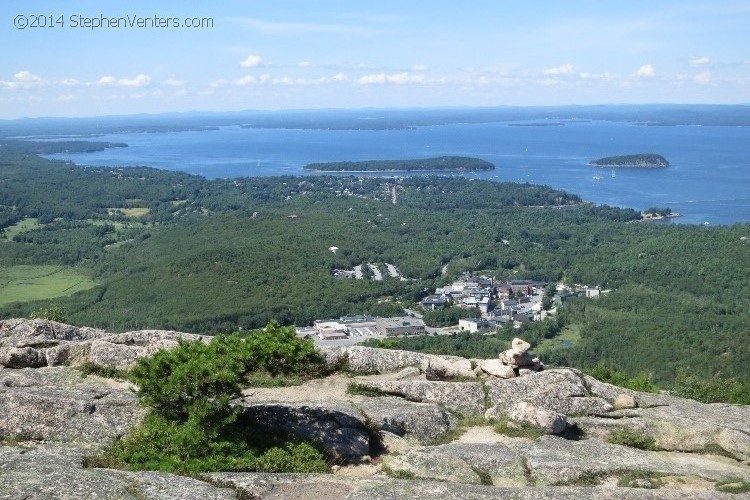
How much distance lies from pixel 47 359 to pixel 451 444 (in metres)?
12.4

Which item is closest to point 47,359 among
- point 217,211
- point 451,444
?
point 451,444

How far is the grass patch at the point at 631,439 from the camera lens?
17.8 meters

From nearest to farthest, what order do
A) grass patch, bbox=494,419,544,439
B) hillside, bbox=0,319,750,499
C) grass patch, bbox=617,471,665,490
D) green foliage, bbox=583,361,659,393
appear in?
hillside, bbox=0,319,750,499, grass patch, bbox=617,471,665,490, grass patch, bbox=494,419,544,439, green foliage, bbox=583,361,659,393

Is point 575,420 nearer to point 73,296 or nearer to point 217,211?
point 73,296

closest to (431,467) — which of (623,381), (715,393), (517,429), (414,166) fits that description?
(517,429)

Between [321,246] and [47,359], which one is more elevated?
[47,359]

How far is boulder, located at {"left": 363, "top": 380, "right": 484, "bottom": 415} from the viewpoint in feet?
65.1

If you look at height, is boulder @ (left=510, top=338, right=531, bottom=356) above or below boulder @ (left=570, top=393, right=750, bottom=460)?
above

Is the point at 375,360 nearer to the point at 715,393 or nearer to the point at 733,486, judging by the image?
the point at 733,486

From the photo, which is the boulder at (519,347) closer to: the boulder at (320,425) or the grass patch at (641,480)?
the boulder at (320,425)

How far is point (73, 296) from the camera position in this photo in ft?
248

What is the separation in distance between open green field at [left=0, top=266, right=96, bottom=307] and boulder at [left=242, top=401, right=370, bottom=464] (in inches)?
2558

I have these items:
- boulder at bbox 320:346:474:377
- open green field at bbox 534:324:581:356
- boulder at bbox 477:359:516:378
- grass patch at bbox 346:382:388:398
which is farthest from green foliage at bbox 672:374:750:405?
open green field at bbox 534:324:581:356

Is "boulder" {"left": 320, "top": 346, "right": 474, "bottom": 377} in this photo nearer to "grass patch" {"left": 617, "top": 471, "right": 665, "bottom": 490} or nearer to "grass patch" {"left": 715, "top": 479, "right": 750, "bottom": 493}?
"grass patch" {"left": 617, "top": 471, "right": 665, "bottom": 490}
